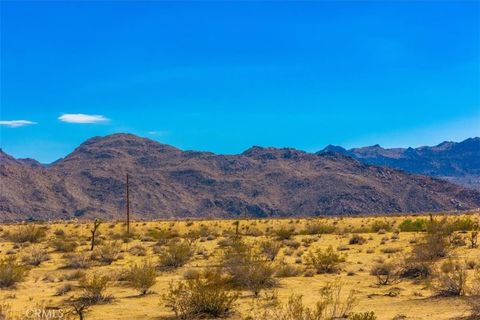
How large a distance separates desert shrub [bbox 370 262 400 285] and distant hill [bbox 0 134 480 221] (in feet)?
376

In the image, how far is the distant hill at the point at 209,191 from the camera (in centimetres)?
13775

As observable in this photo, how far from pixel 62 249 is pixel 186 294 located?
21.4 metres

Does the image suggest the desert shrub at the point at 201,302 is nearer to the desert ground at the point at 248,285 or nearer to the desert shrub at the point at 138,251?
the desert ground at the point at 248,285

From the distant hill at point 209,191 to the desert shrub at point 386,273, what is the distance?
11448 cm

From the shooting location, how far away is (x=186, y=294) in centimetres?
1488

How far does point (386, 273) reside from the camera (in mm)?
20469

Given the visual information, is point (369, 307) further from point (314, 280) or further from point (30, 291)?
point (30, 291)

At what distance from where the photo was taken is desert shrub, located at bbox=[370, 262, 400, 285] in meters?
19.5

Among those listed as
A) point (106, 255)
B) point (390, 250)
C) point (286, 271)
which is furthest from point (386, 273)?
point (106, 255)

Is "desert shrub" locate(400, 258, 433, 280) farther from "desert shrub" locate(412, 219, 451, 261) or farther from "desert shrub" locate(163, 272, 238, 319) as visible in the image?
"desert shrub" locate(163, 272, 238, 319)

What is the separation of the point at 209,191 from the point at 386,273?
145m

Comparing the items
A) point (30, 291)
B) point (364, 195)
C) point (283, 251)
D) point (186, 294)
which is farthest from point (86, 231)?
point (364, 195)

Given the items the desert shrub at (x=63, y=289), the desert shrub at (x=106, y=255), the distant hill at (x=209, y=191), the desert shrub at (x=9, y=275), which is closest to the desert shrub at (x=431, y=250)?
the desert shrub at (x=63, y=289)

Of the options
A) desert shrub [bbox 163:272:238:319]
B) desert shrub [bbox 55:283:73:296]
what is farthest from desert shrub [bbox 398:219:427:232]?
desert shrub [bbox 163:272:238:319]
